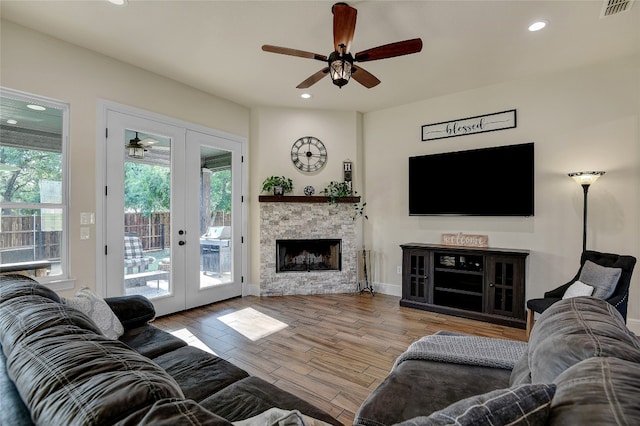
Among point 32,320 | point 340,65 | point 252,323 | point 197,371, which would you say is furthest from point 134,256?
point 340,65

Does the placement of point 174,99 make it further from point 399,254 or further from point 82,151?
point 399,254

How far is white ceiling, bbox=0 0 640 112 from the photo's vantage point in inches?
98.9

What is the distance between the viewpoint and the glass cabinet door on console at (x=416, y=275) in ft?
13.3

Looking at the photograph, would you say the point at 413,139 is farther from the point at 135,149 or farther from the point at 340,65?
the point at 135,149

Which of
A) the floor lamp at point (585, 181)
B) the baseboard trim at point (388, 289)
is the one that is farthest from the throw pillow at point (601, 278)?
the baseboard trim at point (388, 289)

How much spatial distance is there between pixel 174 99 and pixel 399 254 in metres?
3.88

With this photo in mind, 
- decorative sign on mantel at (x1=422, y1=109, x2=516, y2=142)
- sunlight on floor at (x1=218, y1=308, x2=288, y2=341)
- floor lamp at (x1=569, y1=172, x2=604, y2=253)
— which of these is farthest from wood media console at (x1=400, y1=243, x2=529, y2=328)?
sunlight on floor at (x1=218, y1=308, x2=288, y2=341)

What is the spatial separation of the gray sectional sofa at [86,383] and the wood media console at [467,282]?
3.07m

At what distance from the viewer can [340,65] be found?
2.38 m

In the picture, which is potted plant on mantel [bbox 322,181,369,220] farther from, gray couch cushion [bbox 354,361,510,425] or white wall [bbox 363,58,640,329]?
gray couch cushion [bbox 354,361,510,425]

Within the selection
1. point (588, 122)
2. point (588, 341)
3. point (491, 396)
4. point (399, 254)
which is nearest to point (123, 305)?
point (491, 396)

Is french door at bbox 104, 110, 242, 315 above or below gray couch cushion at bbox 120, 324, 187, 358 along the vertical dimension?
above

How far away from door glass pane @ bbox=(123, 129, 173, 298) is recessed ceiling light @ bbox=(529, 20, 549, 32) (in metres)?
4.08

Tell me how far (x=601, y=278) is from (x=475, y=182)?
5.87 feet
